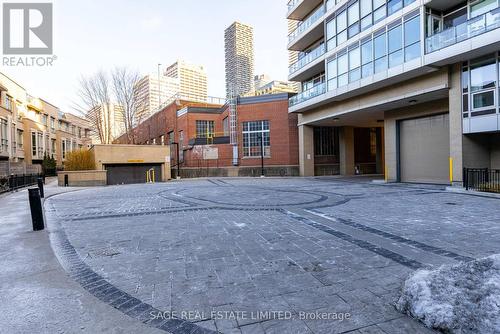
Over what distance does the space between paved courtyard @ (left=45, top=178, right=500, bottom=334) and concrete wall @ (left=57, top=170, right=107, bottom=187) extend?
15.2 m

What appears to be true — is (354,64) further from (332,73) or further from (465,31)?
(465,31)

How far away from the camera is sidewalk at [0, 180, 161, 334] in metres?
2.99

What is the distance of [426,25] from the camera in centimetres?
1603

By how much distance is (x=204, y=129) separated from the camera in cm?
4112

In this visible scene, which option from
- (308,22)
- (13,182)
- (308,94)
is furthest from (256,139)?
(13,182)

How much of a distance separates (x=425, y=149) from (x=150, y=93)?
47.1 metres

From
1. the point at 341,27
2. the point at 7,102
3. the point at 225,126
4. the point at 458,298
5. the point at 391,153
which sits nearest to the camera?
the point at 458,298

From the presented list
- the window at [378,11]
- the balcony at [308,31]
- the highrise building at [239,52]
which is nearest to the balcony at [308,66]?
the balcony at [308,31]

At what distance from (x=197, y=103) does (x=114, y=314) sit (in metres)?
44.2

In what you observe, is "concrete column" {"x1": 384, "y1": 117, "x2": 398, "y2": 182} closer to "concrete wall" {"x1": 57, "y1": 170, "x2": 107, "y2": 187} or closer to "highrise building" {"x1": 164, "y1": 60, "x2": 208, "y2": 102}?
"concrete wall" {"x1": 57, "y1": 170, "x2": 107, "y2": 187}

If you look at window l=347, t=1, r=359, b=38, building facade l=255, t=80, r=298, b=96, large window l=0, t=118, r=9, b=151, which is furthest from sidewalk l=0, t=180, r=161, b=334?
large window l=0, t=118, r=9, b=151

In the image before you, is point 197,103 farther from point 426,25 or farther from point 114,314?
point 114,314

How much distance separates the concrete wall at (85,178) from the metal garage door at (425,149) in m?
22.6

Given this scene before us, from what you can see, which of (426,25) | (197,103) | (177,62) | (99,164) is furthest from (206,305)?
(177,62)
